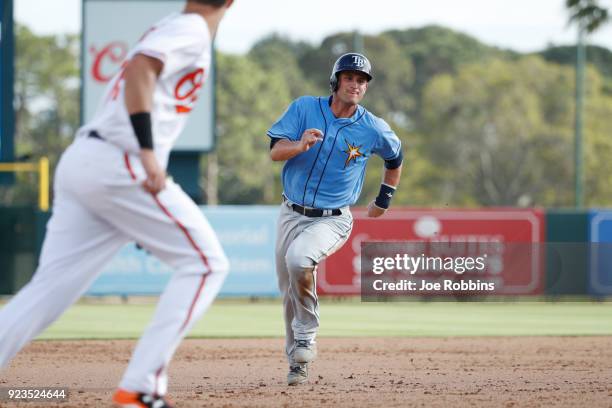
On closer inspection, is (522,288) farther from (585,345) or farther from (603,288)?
(585,345)

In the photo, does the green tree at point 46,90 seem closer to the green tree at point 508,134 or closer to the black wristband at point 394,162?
the green tree at point 508,134

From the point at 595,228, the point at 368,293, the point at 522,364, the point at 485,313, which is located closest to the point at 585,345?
the point at 522,364

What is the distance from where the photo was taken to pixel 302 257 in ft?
22.8

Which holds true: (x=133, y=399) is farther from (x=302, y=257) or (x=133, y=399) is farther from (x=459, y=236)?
(x=459, y=236)

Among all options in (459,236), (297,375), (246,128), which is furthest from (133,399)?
(246,128)

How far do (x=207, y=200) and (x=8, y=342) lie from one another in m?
49.6

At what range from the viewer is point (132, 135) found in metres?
4.63

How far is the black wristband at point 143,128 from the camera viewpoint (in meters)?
4.53

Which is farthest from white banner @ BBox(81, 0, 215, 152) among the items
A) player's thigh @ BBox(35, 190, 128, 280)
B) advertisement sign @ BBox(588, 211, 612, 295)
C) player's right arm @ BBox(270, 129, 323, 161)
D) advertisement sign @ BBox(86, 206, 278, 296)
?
player's thigh @ BBox(35, 190, 128, 280)

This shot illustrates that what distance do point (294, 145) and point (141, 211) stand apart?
2.28 meters

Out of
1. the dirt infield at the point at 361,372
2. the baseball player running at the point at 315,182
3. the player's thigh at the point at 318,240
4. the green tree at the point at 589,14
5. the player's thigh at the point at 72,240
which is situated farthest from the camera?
the green tree at the point at 589,14

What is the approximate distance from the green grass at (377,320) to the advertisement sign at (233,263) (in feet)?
1.02

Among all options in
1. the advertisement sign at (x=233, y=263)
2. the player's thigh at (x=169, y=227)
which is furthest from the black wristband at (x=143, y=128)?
the advertisement sign at (x=233, y=263)

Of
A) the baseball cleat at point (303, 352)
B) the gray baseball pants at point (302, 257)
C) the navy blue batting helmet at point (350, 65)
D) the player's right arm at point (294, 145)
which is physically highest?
the navy blue batting helmet at point (350, 65)
